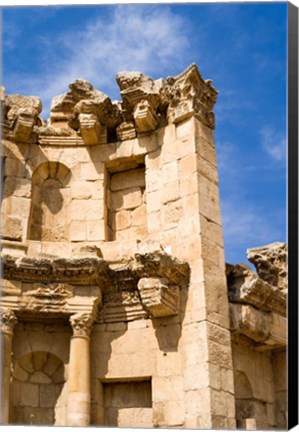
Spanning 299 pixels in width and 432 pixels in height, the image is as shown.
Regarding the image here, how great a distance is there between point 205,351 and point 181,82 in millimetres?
4556

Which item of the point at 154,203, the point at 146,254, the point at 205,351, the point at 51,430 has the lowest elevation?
the point at 51,430

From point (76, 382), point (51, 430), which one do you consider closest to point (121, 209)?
point (76, 382)

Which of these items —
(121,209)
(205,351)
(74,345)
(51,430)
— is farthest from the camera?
(121,209)

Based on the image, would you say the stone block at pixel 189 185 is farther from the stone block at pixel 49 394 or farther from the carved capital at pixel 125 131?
the stone block at pixel 49 394

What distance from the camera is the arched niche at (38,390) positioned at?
11086 mm

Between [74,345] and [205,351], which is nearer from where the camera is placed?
[205,351]

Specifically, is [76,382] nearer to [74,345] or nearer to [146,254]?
[74,345]

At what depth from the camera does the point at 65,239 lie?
489 inches

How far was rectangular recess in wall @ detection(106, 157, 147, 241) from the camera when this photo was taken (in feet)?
41.0

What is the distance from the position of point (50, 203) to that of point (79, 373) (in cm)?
333

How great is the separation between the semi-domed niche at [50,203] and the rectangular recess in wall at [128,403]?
9.01 ft

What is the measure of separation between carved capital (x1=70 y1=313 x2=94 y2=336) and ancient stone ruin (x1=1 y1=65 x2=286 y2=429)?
2 centimetres

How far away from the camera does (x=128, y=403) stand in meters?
11.1

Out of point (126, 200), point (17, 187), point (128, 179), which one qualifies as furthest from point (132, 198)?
point (17, 187)
